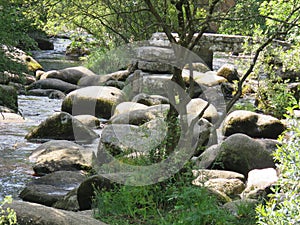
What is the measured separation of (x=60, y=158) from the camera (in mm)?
9586

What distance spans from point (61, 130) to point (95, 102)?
272 cm

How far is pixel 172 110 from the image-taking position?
7199 millimetres

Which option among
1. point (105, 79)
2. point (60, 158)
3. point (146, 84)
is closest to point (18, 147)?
point (60, 158)

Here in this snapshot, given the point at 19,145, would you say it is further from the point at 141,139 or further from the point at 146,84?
the point at 146,84

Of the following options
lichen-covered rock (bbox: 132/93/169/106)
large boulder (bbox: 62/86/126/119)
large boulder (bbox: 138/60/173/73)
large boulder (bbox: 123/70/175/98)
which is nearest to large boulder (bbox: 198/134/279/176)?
lichen-covered rock (bbox: 132/93/169/106)

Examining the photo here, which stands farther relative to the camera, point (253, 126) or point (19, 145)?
point (253, 126)

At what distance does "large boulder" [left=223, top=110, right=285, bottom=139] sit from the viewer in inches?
483

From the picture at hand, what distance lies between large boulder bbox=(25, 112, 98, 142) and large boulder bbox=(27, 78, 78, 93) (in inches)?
254

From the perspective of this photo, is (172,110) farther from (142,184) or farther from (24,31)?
(24,31)

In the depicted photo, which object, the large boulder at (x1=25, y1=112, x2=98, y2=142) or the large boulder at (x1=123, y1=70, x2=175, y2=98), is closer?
the large boulder at (x1=25, y1=112, x2=98, y2=142)

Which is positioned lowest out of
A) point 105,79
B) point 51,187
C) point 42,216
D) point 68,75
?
point 68,75

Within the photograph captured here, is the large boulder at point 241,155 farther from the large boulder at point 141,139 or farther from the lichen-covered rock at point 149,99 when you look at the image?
the lichen-covered rock at point 149,99

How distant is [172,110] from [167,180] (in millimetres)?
1196

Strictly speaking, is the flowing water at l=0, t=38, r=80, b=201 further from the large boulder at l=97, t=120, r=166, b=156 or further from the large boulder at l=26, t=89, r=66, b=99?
the large boulder at l=97, t=120, r=166, b=156
